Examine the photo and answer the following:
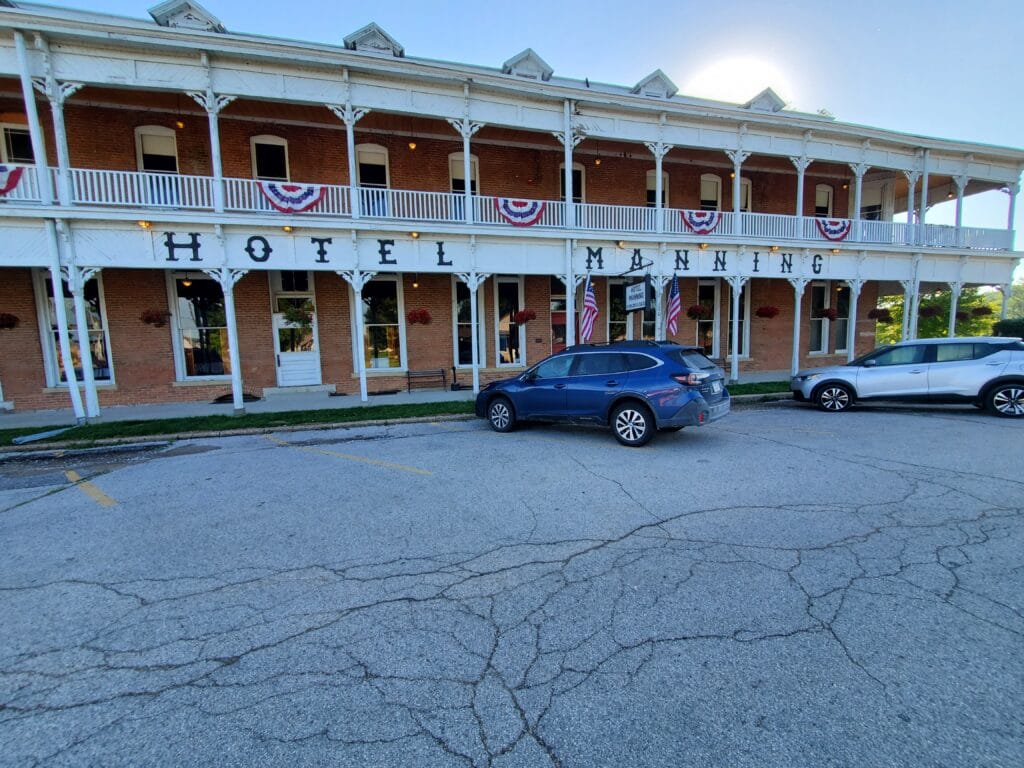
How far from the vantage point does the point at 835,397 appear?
10.6 meters

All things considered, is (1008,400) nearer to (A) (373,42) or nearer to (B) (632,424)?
(B) (632,424)

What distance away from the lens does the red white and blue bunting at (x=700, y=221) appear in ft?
48.3

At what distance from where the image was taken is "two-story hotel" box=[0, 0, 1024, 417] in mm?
10766

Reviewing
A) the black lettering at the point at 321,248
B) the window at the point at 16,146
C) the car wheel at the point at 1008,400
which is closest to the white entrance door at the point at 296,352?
the black lettering at the point at 321,248

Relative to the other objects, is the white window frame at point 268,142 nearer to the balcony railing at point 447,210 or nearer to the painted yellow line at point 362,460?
the balcony railing at point 447,210

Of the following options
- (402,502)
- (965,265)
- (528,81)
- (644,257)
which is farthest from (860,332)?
(402,502)

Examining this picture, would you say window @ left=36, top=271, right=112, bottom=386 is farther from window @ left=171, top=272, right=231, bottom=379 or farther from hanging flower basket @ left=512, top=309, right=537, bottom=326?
hanging flower basket @ left=512, top=309, right=537, bottom=326

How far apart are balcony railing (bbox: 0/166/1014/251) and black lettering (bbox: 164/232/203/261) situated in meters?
0.68

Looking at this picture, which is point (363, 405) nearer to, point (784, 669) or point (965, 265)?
point (784, 669)

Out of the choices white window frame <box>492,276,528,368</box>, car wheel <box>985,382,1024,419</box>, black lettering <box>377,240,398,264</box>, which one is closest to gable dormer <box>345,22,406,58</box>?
black lettering <box>377,240,398,264</box>

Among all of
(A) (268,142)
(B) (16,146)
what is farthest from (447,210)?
(B) (16,146)

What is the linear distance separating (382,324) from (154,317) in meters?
5.82

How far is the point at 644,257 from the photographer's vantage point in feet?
48.3

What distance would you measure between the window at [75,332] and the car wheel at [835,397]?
18.2m
